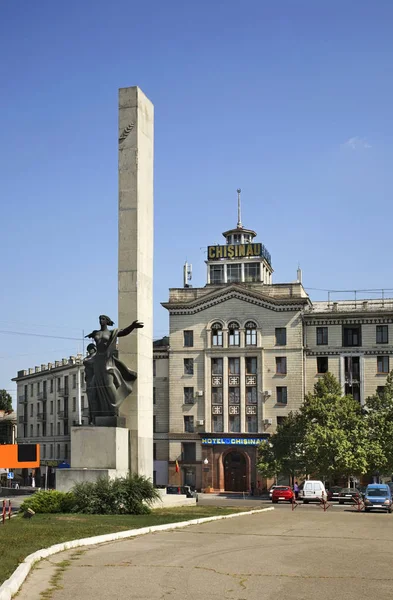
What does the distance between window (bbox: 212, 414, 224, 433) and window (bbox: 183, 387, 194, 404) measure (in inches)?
104

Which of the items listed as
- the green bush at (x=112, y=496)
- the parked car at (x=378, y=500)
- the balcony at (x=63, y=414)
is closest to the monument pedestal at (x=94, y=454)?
the green bush at (x=112, y=496)

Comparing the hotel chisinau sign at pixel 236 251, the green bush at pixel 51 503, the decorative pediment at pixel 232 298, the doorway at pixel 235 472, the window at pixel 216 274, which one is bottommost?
the doorway at pixel 235 472

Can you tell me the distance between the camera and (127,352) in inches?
1483

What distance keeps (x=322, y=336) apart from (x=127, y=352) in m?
47.6

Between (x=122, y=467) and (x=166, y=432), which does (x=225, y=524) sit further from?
(x=166, y=432)

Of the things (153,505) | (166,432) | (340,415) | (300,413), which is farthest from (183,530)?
(166,432)

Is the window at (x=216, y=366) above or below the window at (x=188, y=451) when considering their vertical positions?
above

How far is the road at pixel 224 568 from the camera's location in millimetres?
14594

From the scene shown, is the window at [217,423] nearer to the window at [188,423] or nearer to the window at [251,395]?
the window at [188,423]

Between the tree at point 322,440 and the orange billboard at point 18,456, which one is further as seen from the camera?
the tree at point 322,440

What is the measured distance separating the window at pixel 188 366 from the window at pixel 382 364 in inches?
678

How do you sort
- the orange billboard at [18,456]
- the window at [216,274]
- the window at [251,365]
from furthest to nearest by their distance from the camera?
the window at [216,274] < the window at [251,365] < the orange billboard at [18,456]

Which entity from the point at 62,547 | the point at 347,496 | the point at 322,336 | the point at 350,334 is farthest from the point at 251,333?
the point at 62,547

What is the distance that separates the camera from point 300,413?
258 ft
